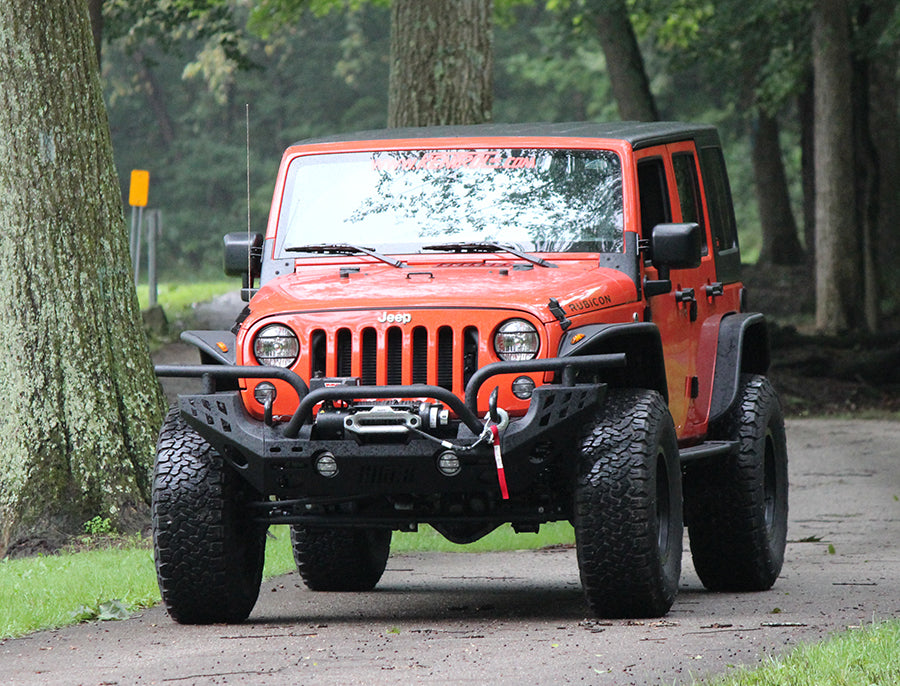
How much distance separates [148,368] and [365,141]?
9.99ft

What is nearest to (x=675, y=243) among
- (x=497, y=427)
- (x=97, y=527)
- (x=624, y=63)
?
(x=497, y=427)

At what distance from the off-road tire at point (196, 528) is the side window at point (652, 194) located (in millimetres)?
2470

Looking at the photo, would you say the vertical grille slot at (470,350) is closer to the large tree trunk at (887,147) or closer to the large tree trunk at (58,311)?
the large tree trunk at (58,311)

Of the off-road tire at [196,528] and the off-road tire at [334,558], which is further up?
the off-road tire at [196,528]

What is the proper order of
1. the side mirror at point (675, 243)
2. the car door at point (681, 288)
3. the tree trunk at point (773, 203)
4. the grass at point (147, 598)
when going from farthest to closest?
the tree trunk at point (773, 203)
the car door at point (681, 288)
the side mirror at point (675, 243)
the grass at point (147, 598)

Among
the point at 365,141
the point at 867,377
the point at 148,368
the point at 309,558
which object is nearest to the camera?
the point at 365,141

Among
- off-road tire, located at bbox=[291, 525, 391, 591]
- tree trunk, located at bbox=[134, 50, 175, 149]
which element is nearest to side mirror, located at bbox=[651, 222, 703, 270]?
off-road tire, located at bbox=[291, 525, 391, 591]

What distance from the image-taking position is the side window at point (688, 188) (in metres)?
8.94

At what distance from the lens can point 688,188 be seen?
29.9 feet

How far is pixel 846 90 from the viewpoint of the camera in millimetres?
24188

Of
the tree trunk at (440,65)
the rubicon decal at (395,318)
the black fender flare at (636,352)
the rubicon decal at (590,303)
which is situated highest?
the tree trunk at (440,65)

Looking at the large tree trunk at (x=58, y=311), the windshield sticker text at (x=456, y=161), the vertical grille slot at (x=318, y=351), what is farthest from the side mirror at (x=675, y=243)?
the large tree trunk at (x=58, y=311)

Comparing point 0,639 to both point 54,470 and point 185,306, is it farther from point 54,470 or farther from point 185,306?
point 185,306

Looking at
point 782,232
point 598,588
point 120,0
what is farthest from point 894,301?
point 598,588
